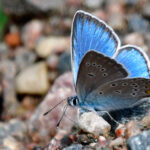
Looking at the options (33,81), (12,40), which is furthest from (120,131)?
(12,40)

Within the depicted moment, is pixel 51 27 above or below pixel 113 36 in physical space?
above

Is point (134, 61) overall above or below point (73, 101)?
above

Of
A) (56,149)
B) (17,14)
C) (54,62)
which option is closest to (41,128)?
(56,149)

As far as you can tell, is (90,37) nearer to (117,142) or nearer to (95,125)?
(95,125)

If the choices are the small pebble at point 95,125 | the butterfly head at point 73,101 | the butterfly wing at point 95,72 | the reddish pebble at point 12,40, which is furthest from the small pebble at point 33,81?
the small pebble at point 95,125

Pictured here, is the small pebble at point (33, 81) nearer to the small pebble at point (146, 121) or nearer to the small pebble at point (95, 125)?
the small pebble at point (95, 125)

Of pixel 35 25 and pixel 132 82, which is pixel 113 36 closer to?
pixel 132 82

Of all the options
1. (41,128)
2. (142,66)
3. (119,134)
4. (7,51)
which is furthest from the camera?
(7,51)

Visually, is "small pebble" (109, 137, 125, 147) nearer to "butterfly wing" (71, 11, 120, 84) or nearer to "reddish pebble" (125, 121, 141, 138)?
"reddish pebble" (125, 121, 141, 138)
